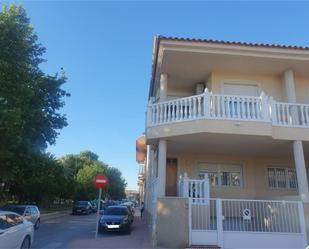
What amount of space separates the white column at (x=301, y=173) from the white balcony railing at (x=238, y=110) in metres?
0.91

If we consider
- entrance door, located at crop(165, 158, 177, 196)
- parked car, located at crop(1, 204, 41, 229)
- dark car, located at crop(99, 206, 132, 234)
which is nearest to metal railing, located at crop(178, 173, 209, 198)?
entrance door, located at crop(165, 158, 177, 196)

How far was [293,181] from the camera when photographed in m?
16.2

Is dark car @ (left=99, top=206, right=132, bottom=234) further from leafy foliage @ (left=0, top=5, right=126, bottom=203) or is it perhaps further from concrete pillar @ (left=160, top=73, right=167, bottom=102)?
concrete pillar @ (left=160, top=73, right=167, bottom=102)

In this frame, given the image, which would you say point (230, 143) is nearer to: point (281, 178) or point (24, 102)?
point (281, 178)

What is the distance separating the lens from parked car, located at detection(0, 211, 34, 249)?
29.8 feet

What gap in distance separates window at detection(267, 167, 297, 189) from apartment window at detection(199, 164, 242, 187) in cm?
153

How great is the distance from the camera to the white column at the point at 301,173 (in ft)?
39.5

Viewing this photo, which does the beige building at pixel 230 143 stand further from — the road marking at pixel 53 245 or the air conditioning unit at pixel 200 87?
the road marking at pixel 53 245

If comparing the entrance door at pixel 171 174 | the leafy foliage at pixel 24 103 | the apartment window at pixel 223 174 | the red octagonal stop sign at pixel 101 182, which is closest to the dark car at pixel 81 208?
the leafy foliage at pixel 24 103

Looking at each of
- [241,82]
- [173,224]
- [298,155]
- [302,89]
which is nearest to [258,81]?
[241,82]

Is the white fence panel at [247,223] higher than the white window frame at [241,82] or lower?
lower

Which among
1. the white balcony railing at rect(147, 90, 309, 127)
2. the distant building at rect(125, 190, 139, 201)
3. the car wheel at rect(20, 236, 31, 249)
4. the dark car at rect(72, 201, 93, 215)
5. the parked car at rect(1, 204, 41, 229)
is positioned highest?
the distant building at rect(125, 190, 139, 201)

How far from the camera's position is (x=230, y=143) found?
13.9 metres

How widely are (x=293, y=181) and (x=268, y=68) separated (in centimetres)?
587
